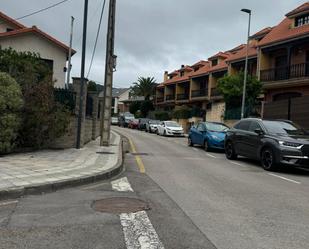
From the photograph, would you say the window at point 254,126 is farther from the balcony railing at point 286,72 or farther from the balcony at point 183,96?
the balcony at point 183,96

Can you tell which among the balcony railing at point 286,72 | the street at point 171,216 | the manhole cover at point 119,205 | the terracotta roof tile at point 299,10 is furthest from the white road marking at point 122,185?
the terracotta roof tile at point 299,10

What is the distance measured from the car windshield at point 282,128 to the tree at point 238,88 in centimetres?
1808

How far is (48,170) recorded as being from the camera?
1029 cm

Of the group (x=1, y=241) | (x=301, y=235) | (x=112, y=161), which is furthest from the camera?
(x=112, y=161)

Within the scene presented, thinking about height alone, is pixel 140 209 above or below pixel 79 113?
below

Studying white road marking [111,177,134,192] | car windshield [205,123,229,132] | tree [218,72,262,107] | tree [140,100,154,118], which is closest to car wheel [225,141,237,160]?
car windshield [205,123,229,132]

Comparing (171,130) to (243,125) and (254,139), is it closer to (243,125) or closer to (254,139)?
(243,125)

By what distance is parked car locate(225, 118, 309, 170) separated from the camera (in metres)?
13.2

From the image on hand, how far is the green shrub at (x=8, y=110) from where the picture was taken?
504 inches

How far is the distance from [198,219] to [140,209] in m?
1.05

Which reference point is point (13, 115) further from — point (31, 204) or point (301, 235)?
point (301, 235)

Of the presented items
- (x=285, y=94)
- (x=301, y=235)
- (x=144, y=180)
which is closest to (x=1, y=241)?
(x=301, y=235)

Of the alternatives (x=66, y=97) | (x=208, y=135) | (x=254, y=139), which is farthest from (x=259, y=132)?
(x=66, y=97)

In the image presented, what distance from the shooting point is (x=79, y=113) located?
16.6 m
